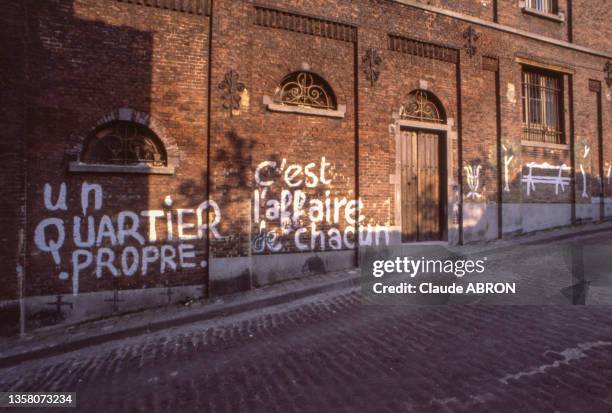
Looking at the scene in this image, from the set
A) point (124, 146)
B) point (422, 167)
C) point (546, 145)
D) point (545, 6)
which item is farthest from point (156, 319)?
point (545, 6)

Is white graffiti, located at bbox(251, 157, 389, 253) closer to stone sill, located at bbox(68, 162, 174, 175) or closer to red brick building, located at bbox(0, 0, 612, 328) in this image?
red brick building, located at bbox(0, 0, 612, 328)

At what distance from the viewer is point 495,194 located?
33.2 feet

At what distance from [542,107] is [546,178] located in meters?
2.28

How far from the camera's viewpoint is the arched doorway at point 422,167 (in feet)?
30.5

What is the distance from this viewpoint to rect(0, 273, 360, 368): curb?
5133 millimetres

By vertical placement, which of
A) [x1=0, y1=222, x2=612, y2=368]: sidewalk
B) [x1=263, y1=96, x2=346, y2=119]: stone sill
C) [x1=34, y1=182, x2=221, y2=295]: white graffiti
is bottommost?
[x1=0, y1=222, x2=612, y2=368]: sidewalk

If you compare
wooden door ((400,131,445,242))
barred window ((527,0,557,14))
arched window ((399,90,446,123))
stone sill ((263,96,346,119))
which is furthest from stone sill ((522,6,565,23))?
stone sill ((263,96,346,119))

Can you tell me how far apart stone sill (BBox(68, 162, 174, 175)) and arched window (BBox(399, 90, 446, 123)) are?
579cm

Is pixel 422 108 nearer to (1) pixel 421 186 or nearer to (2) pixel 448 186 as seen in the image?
(1) pixel 421 186

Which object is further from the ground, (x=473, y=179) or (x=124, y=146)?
(x=124, y=146)

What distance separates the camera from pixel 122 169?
6648mm

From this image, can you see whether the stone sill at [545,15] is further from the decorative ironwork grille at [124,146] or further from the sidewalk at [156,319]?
the decorative ironwork grille at [124,146]

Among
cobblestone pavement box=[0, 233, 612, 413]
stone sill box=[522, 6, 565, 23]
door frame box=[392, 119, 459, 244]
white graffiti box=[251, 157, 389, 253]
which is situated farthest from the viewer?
stone sill box=[522, 6, 565, 23]

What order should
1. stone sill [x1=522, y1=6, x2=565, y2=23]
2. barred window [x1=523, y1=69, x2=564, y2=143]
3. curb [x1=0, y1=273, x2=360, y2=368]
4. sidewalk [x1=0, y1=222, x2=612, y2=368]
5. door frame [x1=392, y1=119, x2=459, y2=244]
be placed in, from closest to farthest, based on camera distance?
curb [x1=0, y1=273, x2=360, y2=368] < sidewalk [x1=0, y1=222, x2=612, y2=368] < door frame [x1=392, y1=119, x2=459, y2=244] < stone sill [x1=522, y1=6, x2=565, y2=23] < barred window [x1=523, y1=69, x2=564, y2=143]
